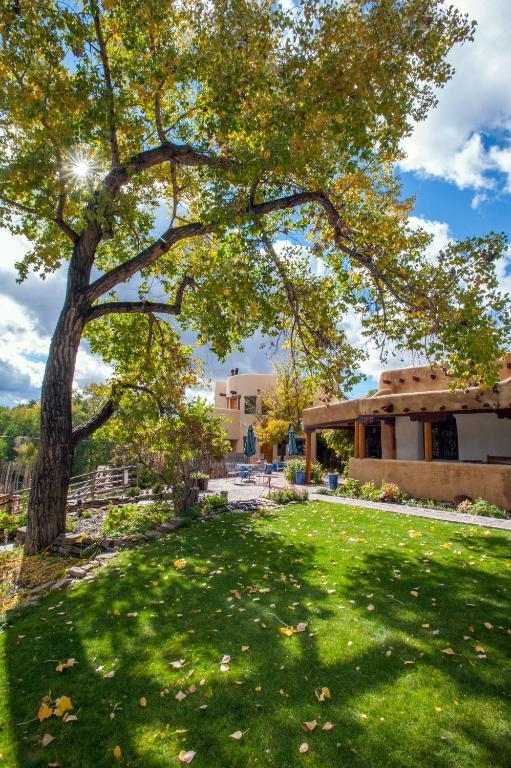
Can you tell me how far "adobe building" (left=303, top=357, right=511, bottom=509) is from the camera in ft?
42.1

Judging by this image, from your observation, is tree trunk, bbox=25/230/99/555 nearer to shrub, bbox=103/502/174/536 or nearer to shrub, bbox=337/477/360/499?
shrub, bbox=103/502/174/536

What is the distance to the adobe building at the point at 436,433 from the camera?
42.1 feet

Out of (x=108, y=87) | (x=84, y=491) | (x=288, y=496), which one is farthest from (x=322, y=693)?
(x=84, y=491)

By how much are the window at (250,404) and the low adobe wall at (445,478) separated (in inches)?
1166

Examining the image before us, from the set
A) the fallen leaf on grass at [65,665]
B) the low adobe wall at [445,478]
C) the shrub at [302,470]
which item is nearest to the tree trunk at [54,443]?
the fallen leaf on grass at [65,665]

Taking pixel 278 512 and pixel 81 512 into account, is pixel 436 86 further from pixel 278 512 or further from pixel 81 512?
pixel 81 512

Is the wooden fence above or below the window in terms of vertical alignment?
below

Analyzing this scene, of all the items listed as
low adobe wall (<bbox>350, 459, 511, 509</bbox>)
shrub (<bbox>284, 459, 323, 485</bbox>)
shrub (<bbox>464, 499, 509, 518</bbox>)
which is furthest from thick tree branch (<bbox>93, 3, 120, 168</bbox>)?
shrub (<bbox>284, 459, 323, 485</bbox>)

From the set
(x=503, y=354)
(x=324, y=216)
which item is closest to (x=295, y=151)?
(x=324, y=216)

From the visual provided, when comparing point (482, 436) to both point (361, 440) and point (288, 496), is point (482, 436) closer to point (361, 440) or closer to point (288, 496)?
point (361, 440)

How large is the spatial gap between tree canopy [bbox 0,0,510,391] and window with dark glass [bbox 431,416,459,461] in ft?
33.7

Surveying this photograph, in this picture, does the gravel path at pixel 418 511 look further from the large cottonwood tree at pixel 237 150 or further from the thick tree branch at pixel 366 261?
the thick tree branch at pixel 366 261

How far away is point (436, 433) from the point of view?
1966cm

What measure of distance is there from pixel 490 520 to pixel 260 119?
1101cm
